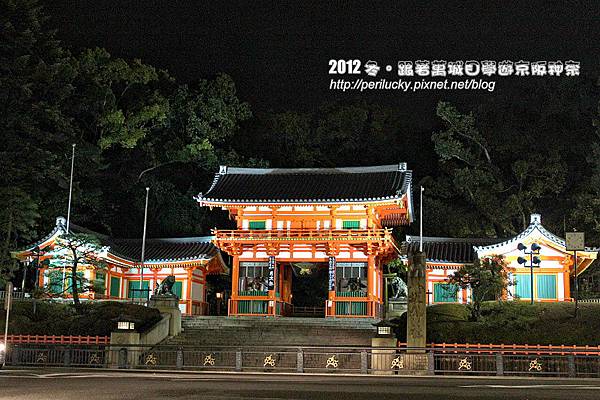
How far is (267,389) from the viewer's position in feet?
53.5

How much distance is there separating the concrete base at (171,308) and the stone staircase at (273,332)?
0.36m

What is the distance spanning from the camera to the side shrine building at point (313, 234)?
40.3 m

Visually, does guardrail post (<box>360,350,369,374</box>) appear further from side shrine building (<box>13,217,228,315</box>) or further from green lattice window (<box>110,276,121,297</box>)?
green lattice window (<box>110,276,121,297</box>)

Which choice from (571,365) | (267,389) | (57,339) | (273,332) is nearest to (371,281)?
(273,332)

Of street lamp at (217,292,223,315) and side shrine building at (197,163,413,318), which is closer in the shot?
side shrine building at (197,163,413,318)

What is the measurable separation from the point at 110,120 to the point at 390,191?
64.2 ft

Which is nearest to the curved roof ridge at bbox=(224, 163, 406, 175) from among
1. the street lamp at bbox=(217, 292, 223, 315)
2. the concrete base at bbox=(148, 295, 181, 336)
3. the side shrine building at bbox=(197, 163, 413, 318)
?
the side shrine building at bbox=(197, 163, 413, 318)

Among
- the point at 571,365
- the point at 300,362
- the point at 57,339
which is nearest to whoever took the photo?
the point at 571,365

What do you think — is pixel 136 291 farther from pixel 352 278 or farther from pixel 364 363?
pixel 364 363

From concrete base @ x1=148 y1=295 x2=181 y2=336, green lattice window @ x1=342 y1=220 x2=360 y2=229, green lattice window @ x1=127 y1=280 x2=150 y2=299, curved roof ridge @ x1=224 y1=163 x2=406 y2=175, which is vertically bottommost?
concrete base @ x1=148 y1=295 x2=181 y2=336

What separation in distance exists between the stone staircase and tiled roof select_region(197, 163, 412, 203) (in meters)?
7.32

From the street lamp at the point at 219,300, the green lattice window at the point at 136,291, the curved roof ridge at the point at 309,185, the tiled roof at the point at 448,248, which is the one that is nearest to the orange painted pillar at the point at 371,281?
the curved roof ridge at the point at 309,185

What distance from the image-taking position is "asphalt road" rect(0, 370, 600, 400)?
588 inches

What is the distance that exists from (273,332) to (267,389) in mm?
17533
